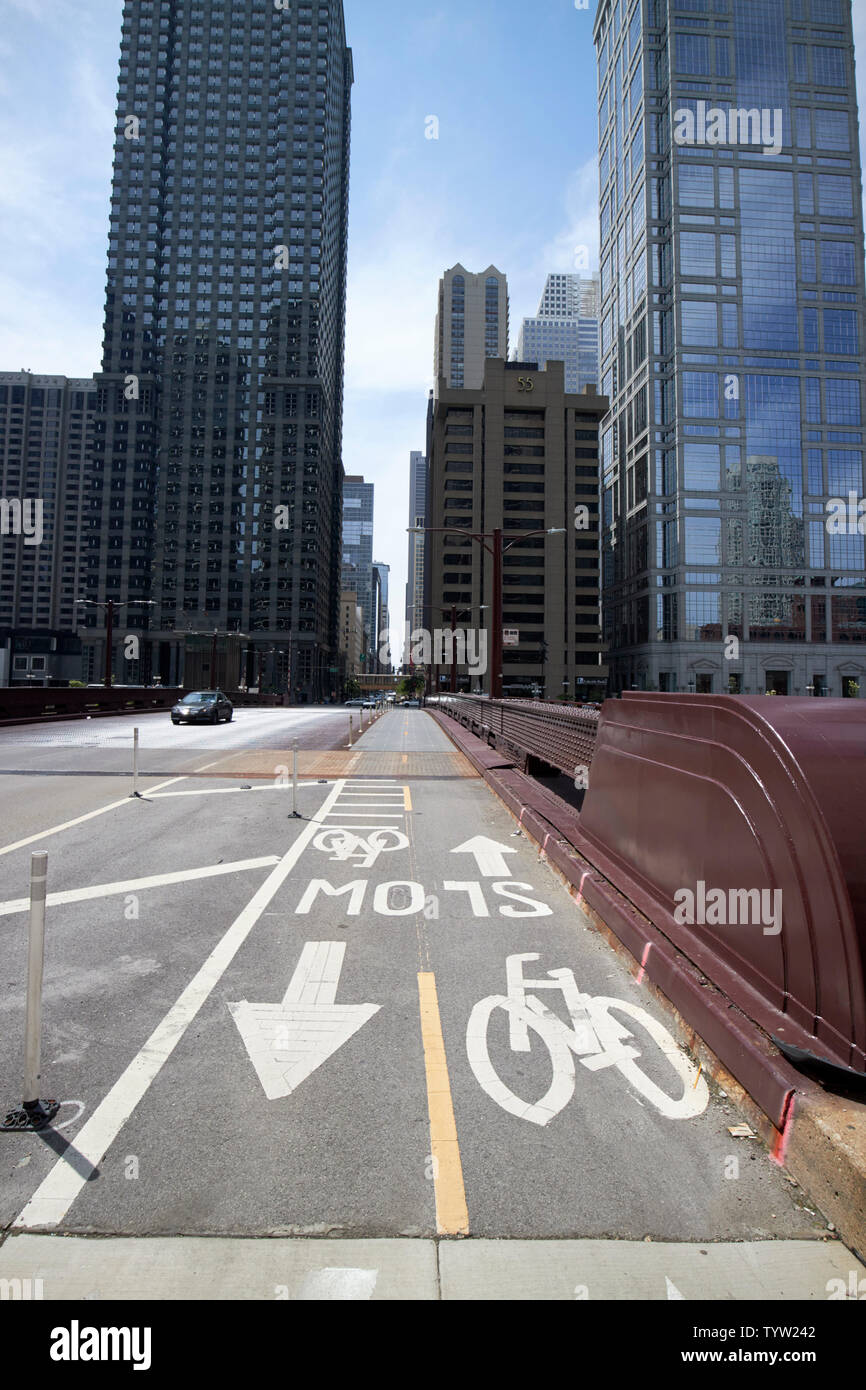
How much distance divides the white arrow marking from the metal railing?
1.75 meters

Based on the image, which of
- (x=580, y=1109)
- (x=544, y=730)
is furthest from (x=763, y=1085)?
(x=544, y=730)

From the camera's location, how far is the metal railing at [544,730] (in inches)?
413

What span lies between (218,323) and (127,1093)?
6516 inches

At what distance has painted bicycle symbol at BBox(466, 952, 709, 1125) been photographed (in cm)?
364

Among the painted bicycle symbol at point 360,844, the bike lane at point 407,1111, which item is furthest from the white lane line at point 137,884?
the bike lane at point 407,1111

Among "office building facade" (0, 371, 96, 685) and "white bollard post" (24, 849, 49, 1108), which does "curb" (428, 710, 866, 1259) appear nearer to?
"white bollard post" (24, 849, 49, 1108)

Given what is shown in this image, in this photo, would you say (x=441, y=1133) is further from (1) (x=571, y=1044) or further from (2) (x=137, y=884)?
(2) (x=137, y=884)

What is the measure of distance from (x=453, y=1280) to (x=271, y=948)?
3.44m

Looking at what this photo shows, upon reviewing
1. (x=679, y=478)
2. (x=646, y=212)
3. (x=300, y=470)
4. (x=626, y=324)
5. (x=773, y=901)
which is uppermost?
(x=646, y=212)

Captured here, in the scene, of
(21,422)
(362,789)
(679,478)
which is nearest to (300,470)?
(679,478)

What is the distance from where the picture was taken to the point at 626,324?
117m

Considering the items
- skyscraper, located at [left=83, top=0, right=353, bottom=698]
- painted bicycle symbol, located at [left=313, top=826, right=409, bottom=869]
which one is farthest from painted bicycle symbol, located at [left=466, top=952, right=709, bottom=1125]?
skyscraper, located at [left=83, top=0, right=353, bottom=698]

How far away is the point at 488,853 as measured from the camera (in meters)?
9.26

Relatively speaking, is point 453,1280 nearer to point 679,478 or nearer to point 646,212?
point 679,478
